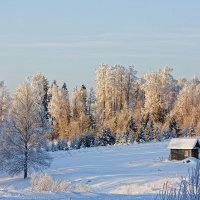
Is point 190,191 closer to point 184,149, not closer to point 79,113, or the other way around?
point 184,149

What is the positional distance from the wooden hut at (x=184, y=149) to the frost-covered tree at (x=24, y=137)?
563 inches

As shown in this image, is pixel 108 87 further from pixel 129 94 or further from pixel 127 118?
pixel 127 118

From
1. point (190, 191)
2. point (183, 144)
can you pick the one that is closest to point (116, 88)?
point (183, 144)

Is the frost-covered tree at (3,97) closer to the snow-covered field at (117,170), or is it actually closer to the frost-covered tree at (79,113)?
the frost-covered tree at (79,113)

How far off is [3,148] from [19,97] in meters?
4.49

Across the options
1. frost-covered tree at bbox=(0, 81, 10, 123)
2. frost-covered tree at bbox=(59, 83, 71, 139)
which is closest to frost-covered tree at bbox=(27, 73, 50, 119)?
frost-covered tree at bbox=(59, 83, 71, 139)

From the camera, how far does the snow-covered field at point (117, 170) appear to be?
31.2 m

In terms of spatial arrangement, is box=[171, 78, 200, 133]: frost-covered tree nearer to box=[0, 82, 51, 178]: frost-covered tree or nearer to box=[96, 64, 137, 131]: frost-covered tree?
box=[96, 64, 137, 131]: frost-covered tree

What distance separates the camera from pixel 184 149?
54.3 metres

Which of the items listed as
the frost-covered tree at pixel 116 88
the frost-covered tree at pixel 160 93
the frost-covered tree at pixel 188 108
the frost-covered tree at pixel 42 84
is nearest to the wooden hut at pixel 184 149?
the frost-covered tree at pixel 188 108

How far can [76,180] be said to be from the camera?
3609 cm

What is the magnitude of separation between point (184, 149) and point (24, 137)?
58.7 feet

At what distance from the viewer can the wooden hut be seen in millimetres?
53375

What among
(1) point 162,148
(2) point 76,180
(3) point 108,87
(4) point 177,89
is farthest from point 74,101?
(2) point 76,180
